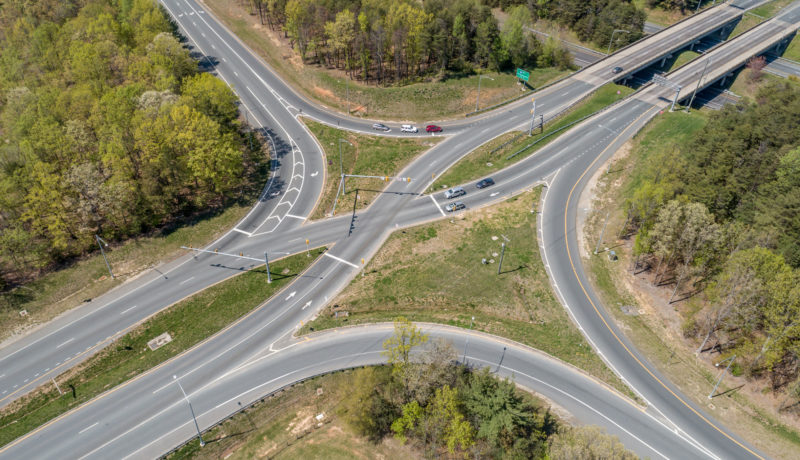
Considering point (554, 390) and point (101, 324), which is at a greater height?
point (101, 324)

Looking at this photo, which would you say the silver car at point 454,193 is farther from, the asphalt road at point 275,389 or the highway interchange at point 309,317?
the asphalt road at point 275,389

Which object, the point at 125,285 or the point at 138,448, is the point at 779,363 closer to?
the point at 138,448

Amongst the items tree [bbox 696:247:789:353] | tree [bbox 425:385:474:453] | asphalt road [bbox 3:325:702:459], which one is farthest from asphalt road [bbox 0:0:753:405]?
tree [bbox 696:247:789:353]

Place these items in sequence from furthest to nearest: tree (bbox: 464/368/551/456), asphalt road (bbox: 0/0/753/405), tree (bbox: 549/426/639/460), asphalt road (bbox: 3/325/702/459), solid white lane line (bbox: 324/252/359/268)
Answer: solid white lane line (bbox: 324/252/359/268), asphalt road (bbox: 0/0/753/405), asphalt road (bbox: 3/325/702/459), tree (bbox: 464/368/551/456), tree (bbox: 549/426/639/460)

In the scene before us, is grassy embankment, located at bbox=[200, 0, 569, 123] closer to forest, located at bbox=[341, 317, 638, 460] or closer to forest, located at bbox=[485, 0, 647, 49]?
forest, located at bbox=[485, 0, 647, 49]

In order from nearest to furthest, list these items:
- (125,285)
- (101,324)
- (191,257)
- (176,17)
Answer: (101,324) < (125,285) < (191,257) < (176,17)

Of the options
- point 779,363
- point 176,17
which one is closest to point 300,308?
point 779,363

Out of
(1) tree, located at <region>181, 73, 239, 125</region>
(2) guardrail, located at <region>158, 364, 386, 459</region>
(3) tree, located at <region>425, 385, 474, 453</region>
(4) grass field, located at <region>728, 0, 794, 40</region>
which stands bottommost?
(2) guardrail, located at <region>158, 364, 386, 459</region>
